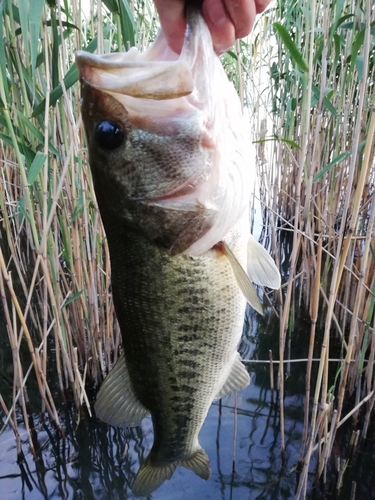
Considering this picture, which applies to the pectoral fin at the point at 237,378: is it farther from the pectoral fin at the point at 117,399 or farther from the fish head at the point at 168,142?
the fish head at the point at 168,142

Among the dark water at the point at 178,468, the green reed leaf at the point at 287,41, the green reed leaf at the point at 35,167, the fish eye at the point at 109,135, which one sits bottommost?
the dark water at the point at 178,468

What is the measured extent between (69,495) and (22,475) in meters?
0.27

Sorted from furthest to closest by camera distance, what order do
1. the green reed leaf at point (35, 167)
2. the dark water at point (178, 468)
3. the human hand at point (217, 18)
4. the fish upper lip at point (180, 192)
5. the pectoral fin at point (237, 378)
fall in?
the dark water at point (178, 468)
the green reed leaf at point (35, 167)
the pectoral fin at point (237, 378)
the fish upper lip at point (180, 192)
the human hand at point (217, 18)

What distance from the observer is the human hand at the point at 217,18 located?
0.94 meters

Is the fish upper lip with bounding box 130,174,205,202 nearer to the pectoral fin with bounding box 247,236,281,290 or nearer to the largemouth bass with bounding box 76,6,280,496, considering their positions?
the largemouth bass with bounding box 76,6,280,496

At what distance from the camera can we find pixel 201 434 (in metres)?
2.51

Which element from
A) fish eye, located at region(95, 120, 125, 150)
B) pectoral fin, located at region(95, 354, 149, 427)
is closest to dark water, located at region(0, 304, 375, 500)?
pectoral fin, located at region(95, 354, 149, 427)

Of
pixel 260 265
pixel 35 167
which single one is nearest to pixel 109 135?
pixel 260 265

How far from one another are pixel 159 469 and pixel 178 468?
0.87 meters

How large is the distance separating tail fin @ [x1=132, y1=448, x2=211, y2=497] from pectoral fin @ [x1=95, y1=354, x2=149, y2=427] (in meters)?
0.22

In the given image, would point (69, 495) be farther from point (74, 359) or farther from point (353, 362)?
point (353, 362)

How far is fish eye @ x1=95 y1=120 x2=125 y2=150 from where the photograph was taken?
1.01 m

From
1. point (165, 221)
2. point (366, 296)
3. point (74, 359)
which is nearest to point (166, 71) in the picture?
point (165, 221)

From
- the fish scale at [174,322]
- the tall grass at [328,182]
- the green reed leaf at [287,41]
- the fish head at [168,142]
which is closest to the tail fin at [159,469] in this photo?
the fish scale at [174,322]
